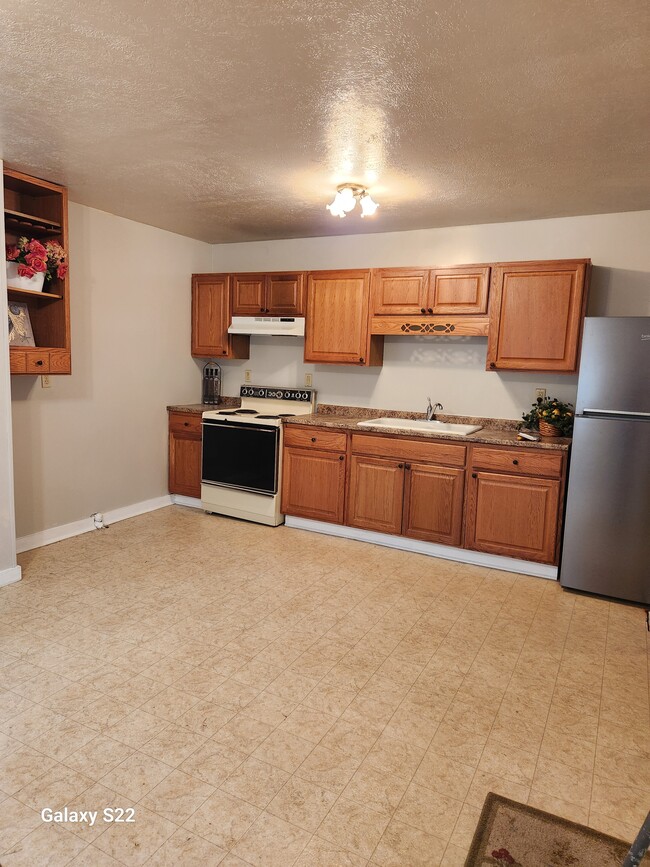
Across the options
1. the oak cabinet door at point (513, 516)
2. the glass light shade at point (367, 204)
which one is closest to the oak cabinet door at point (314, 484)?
the oak cabinet door at point (513, 516)

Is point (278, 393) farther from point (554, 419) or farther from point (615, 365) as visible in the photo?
point (615, 365)

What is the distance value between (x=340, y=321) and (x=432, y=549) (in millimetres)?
1905

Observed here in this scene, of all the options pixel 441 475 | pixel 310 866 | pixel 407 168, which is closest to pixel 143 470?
pixel 441 475

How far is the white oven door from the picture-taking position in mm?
4512

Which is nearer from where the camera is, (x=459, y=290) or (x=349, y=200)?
(x=349, y=200)

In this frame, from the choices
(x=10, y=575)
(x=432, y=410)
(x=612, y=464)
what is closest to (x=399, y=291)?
(x=432, y=410)

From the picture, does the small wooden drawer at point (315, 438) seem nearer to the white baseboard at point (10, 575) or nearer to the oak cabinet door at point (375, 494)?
the oak cabinet door at point (375, 494)

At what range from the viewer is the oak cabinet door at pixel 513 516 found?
361cm

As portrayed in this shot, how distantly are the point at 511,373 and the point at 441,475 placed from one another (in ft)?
3.19

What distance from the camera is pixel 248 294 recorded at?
491 cm

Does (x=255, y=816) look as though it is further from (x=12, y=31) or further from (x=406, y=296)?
(x=406, y=296)

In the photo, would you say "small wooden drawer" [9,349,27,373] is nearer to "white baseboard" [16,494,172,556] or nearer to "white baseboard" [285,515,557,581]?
"white baseboard" [16,494,172,556]

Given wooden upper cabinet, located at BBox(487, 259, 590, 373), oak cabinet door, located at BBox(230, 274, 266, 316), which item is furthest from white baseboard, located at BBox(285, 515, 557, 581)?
oak cabinet door, located at BBox(230, 274, 266, 316)

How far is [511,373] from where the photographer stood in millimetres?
4184
